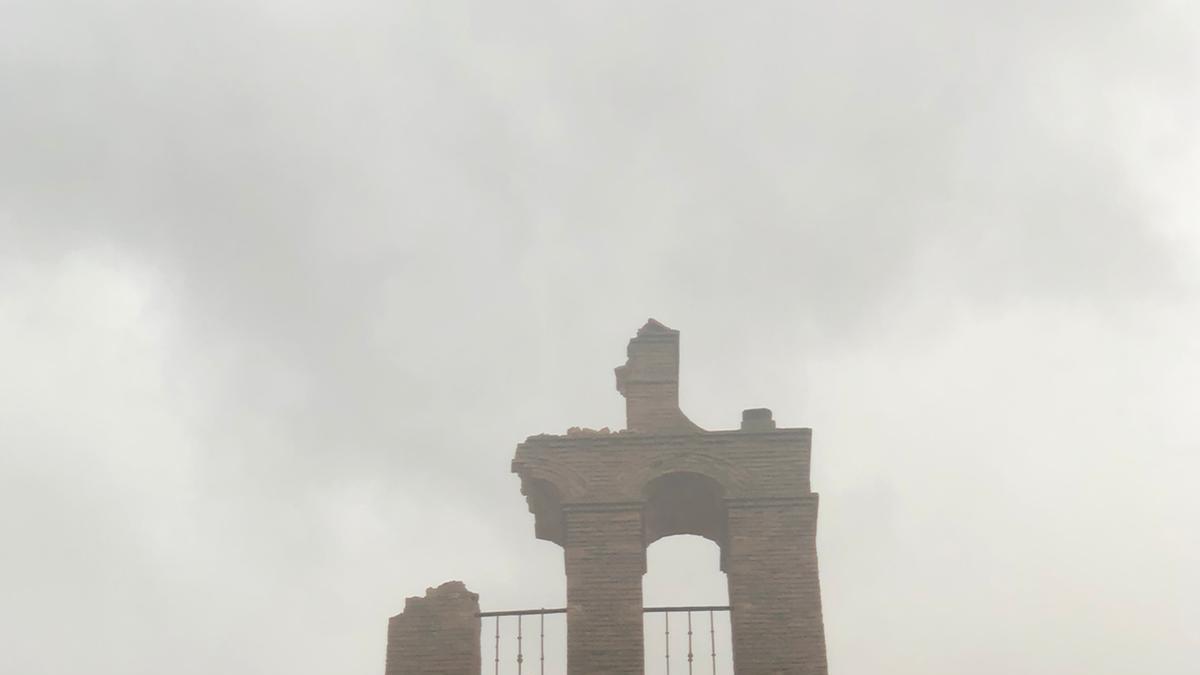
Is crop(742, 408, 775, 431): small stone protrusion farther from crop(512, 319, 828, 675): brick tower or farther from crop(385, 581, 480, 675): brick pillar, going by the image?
crop(385, 581, 480, 675): brick pillar

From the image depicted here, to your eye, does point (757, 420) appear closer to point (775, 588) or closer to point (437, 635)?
point (775, 588)

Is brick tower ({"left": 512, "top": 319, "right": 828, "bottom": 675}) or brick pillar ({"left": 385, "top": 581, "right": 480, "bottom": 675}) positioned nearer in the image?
brick tower ({"left": 512, "top": 319, "right": 828, "bottom": 675})

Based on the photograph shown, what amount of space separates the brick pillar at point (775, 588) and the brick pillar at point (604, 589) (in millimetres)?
893

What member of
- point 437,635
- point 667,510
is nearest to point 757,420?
point 667,510

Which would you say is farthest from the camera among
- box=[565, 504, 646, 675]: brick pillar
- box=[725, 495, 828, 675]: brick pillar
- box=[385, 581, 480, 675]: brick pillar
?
box=[385, 581, 480, 675]: brick pillar

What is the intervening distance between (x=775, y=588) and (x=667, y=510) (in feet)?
5.71

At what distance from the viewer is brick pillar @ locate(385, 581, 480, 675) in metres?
13.7

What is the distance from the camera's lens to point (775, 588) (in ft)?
45.0

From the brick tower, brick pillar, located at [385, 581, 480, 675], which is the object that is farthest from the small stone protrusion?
brick pillar, located at [385, 581, 480, 675]

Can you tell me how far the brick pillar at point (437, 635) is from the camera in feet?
44.8

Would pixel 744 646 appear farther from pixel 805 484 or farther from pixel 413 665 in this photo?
pixel 413 665

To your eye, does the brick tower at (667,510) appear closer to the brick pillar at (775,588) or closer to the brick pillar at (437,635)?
the brick pillar at (775,588)

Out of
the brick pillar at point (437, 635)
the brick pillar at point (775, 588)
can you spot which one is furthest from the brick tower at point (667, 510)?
the brick pillar at point (437, 635)

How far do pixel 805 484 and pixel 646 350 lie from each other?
2.11 metres
